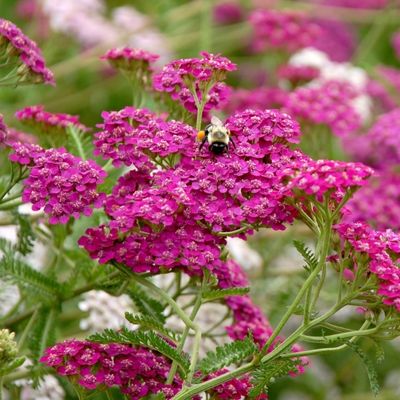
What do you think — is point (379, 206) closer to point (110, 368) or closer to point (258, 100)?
point (258, 100)

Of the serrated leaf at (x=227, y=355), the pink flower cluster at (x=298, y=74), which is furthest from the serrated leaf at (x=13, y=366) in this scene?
the pink flower cluster at (x=298, y=74)

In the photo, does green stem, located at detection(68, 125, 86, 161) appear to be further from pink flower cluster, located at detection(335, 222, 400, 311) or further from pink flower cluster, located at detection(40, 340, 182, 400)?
pink flower cluster, located at detection(335, 222, 400, 311)

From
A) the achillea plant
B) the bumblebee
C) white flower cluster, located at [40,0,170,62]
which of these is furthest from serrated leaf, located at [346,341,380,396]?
white flower cluster, located at [40,0,170,62]

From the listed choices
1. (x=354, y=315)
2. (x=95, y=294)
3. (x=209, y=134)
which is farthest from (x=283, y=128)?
(x=354, y=315)

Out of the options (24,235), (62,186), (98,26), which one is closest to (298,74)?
(98,26)

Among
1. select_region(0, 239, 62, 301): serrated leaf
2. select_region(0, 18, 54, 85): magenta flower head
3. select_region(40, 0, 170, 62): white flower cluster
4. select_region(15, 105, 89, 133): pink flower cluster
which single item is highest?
select_region(40, 0, 170, 62): white flower cluster

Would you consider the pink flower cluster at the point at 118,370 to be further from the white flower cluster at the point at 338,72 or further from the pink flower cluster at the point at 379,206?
the white flower cluster at the point at 338,72

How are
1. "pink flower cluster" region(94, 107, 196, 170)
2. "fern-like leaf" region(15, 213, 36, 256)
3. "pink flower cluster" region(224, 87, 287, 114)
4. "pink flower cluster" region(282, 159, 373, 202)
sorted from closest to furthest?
"pink flower cluster" region(282, 159, 373, 202), "pink flower cluster" region(94, 107, 196, 170), "fern-like leaf" region(15, 213, 36, 256), "pink flower cluster" region(224, 87, 287, 114)
